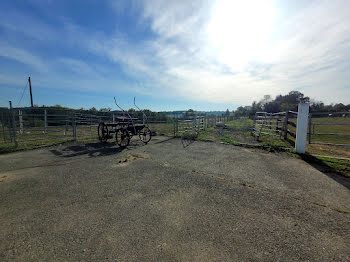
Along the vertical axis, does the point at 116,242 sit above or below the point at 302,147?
below

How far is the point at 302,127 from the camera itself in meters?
5.14

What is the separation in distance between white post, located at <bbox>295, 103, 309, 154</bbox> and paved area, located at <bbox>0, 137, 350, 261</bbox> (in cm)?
166

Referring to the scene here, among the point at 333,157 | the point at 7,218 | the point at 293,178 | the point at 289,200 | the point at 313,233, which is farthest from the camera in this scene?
the point at 333,157

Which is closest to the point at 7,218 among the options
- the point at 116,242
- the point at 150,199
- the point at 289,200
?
the point at 116,242

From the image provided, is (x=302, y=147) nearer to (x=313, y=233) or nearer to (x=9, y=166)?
(x=313, y=233)

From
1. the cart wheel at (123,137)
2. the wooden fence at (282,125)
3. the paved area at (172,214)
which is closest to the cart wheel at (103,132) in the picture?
the cart wheel at (123,137)

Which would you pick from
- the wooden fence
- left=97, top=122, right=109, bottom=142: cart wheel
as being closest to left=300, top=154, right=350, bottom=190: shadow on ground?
the wooden fence

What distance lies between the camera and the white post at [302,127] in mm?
5035

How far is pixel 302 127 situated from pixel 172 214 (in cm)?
559

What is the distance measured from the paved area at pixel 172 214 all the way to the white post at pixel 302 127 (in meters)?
1.66

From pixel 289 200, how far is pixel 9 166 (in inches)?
272

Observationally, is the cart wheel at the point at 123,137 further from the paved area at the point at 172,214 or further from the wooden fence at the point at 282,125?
the wooden fence at the point at 282,125

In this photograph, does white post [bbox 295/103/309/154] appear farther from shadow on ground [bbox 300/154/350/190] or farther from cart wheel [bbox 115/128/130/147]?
cart wheel [bbox 115/128/130/147]

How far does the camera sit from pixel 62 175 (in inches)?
141
